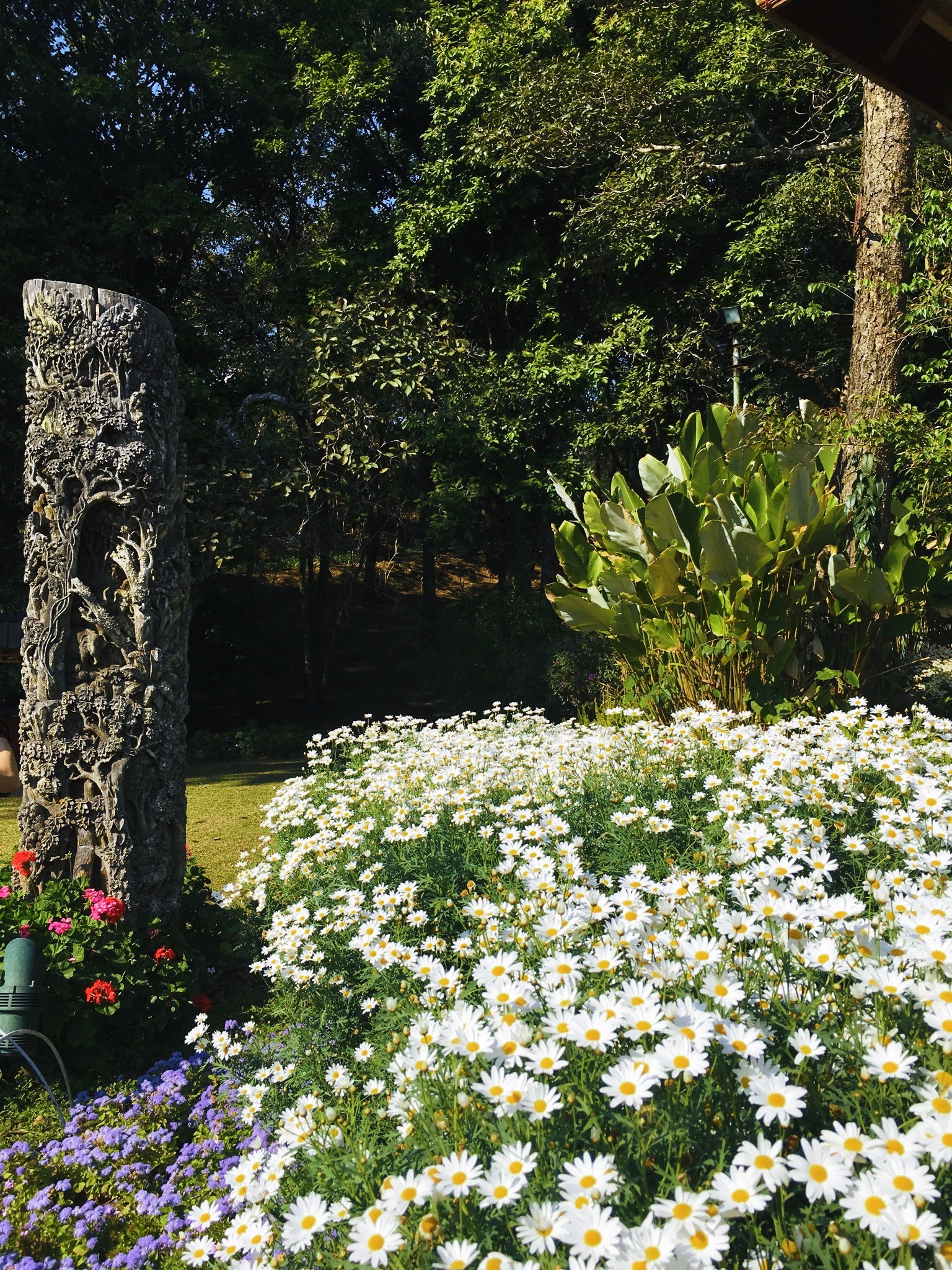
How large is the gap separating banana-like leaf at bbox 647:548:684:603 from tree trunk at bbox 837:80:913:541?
2062 mm

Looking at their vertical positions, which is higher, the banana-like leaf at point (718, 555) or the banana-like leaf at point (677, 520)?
the banana-like leaf at point (677, 520)

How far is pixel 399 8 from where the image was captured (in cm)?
1412

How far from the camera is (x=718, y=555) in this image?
5352 mm

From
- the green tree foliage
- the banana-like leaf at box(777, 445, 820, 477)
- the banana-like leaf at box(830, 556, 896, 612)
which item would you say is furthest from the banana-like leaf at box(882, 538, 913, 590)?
the green tree foliage

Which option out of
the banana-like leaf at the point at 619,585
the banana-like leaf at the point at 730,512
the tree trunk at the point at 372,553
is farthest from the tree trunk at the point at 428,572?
the banana-like leaf at the point at 730,512

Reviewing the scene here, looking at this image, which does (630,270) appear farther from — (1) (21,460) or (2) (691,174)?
(1) (21,460)

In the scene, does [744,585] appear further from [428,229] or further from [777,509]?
[428,229]

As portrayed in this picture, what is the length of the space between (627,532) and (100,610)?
356cm

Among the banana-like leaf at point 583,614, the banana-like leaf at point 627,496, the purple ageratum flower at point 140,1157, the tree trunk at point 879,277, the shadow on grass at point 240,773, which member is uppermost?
the tree trunk at point 879,277

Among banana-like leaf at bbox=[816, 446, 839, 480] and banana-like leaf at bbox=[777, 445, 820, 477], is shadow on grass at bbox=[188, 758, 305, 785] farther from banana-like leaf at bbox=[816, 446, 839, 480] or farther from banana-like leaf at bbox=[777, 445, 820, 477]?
banana-like leaf at bbox=[816, 446, 839, 480]

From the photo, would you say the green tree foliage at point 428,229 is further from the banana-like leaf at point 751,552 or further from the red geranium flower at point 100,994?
the red geranium flower at point 100,994

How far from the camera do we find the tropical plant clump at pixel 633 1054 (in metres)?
1.27

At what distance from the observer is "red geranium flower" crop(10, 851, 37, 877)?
358 centimetres

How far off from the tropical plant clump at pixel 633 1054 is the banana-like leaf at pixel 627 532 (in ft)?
10.2
